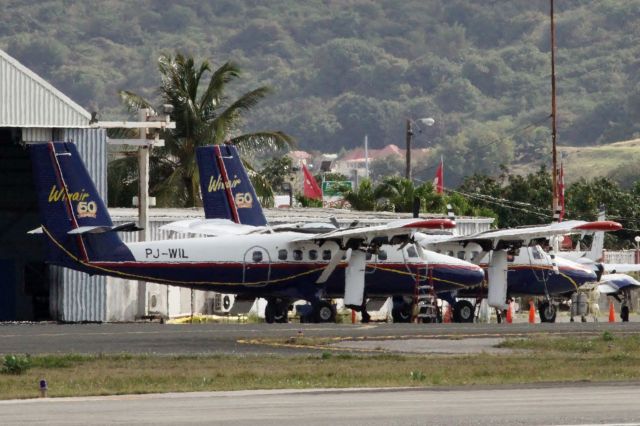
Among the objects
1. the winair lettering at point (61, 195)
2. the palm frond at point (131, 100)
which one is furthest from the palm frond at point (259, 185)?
the winair lettering at point (61, 195)

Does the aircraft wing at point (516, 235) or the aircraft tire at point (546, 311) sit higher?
the aircraft wing at point (516, 235)

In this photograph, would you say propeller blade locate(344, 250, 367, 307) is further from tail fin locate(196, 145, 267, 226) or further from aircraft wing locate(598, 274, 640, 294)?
aircraft wing locate(598, 274, 640, 294)

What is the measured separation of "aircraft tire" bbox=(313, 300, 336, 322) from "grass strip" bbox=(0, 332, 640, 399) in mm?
13709

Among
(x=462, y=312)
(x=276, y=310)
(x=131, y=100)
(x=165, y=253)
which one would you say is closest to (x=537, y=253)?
(x=462, y=312)

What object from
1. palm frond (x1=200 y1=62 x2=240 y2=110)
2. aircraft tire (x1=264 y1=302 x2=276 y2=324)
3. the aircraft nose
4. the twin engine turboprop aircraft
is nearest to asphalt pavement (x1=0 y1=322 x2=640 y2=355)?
the twin engine turboprop aircraft

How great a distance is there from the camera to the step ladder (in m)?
48.4

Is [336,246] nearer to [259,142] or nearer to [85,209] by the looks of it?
[85,209]

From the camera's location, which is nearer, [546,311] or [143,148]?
[143,148]

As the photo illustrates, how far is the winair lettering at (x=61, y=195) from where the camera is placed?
148ft

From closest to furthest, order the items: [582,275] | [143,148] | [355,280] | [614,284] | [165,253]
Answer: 1. [165,253]
2. [355,280]
3. [143,148]
4. [582,275]
5. [614,284]

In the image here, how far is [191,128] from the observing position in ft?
226

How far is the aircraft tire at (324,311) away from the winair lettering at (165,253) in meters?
4.57

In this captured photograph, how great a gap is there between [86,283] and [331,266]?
24.6ft

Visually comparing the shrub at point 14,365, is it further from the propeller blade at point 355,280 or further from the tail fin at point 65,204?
the propeller blade at point 355,280
